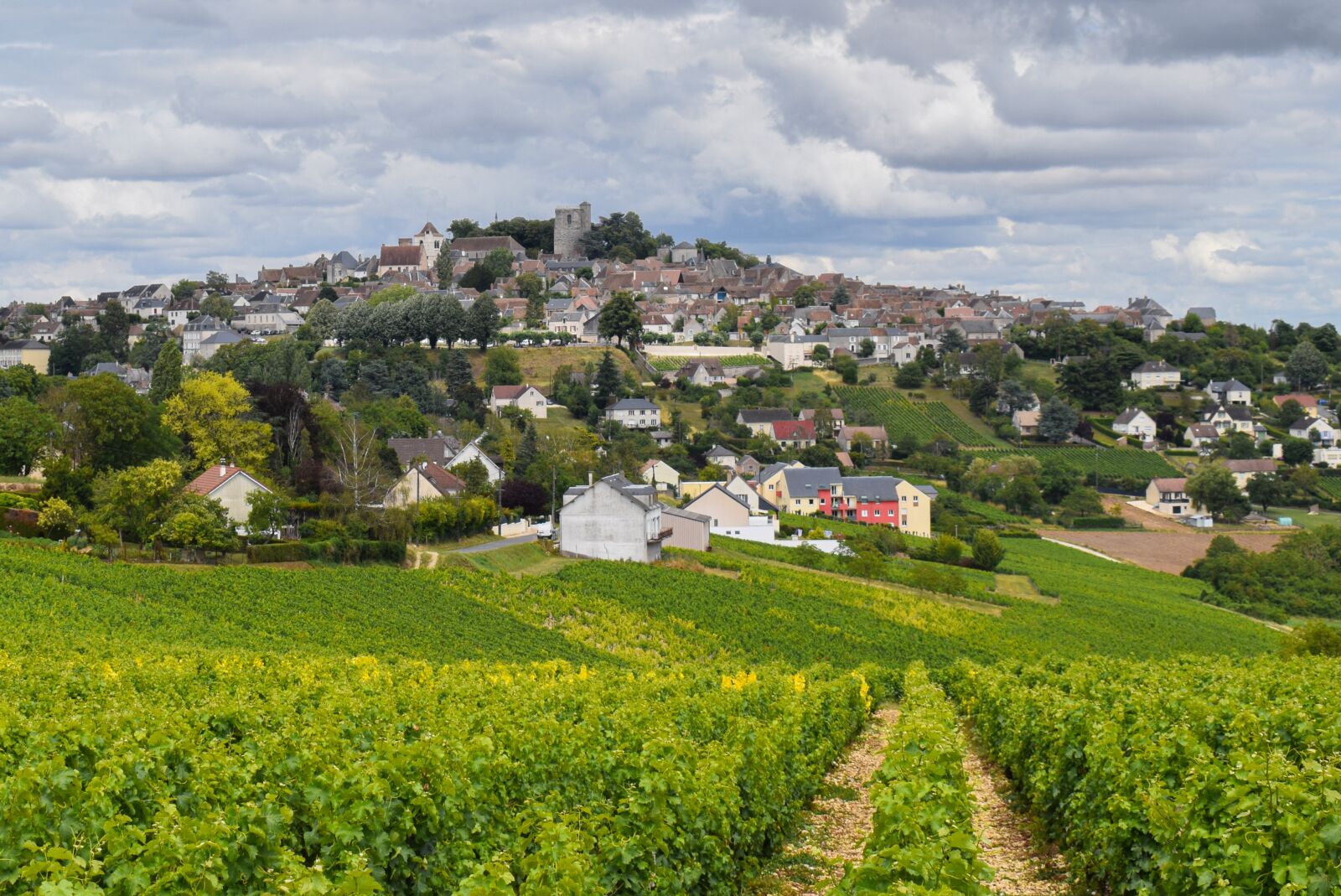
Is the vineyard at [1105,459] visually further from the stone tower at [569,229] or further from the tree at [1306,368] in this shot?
the stone tower at [569,229]

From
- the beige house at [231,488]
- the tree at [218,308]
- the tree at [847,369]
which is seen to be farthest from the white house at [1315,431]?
the tree at [218,308]

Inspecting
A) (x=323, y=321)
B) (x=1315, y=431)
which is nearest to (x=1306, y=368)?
(x=1315, y=431)

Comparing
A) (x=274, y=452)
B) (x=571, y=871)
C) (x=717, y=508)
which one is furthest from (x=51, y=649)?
(x=717, y=508)

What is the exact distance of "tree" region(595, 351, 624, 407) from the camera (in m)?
102

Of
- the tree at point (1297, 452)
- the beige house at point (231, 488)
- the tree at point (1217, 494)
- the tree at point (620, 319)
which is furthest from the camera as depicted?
the tree at point (620, 319)

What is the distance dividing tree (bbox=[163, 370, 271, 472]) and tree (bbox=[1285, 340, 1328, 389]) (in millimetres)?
106739

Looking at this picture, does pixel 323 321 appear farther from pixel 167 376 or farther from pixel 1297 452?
pixel 1297 452

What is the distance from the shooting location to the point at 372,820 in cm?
1092

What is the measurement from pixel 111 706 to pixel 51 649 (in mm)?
9758

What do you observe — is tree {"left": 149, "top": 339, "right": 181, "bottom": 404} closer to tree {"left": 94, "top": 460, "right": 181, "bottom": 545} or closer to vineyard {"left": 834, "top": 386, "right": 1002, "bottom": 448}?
tree {"left": 94, "top": 460, "right": 181, "bottom": 545}

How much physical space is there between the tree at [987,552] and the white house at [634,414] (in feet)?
117

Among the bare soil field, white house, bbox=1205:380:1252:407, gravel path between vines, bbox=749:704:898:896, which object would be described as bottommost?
the bare soil field

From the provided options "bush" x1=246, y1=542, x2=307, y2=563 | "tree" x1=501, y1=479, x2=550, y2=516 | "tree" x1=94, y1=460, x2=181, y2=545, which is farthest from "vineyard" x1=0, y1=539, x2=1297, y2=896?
"tree" x1=501, y1=479, x2=550, y2=516

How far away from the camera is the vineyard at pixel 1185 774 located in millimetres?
9594
